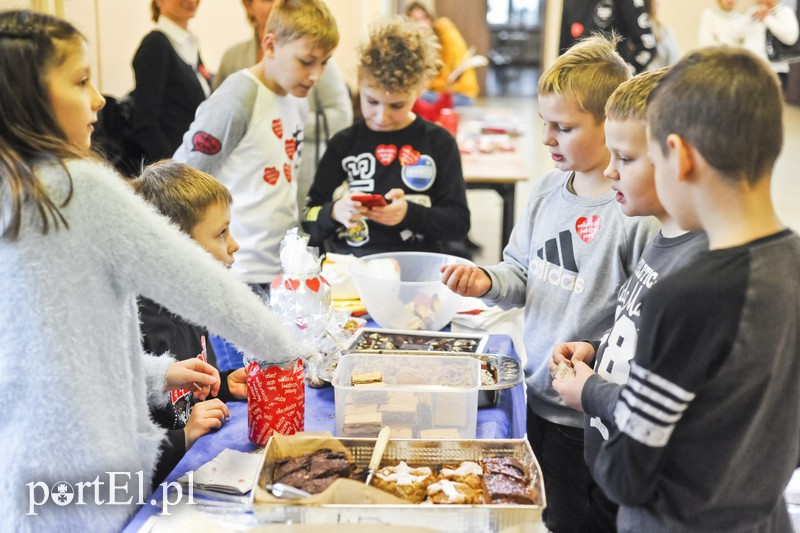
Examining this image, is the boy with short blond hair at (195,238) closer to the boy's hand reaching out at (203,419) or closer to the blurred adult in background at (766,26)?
the boy's hand reaching out at (203,419)

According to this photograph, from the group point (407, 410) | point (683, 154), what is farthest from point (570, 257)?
point (683, 154)

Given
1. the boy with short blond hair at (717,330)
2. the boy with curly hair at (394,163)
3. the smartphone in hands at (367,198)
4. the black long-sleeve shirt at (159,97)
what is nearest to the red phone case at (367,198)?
the smartphone in hands at (367,198)

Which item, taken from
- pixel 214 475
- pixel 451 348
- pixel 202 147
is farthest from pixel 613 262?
pixel 202 147

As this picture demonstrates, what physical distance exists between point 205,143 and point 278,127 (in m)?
0.27

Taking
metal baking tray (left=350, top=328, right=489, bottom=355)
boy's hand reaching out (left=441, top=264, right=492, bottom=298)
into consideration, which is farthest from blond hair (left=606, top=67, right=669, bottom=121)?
metal baking tray (left=350, top=328, right=489, bottom=355)

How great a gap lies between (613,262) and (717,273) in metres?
0.73

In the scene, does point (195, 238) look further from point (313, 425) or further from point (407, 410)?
point (407, 410)

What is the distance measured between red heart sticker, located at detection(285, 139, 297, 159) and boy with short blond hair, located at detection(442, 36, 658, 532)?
1.09m

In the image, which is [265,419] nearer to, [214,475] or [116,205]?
[214,475]

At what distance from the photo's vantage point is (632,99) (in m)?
1.51

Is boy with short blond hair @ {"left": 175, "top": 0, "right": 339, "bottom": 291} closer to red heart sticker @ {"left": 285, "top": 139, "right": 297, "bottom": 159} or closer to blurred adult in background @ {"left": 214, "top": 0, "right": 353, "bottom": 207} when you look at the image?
red heart sticker @ {"left": 285, "top": 139, "right": 297, "bottom": 159}

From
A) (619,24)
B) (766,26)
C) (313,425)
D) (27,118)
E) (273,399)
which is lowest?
(313,425)

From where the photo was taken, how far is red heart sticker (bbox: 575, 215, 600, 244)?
183cm

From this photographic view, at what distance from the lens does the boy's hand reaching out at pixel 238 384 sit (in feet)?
5.96
